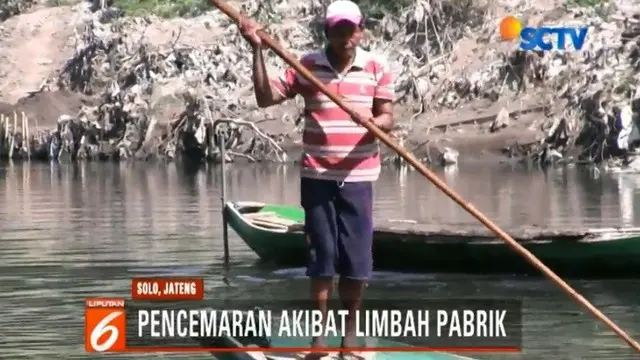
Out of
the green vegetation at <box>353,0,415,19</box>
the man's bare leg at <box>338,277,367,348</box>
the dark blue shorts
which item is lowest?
the man's bare leg at <box>338,277,367,348</box>

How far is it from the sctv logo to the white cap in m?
28.1

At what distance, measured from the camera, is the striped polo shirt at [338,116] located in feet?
27.9

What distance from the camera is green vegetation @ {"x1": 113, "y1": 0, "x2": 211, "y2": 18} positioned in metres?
43.2

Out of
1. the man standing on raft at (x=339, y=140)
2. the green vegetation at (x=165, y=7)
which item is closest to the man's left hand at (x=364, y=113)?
the man standing on raft at (x=339, y=140)

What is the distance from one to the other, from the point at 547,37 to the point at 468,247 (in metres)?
21.7

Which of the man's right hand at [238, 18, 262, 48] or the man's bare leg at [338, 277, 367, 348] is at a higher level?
the man's right hand at [238, 18, 262, 48]

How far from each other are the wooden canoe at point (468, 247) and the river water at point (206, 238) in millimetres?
227

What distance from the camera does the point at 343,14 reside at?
846 cm

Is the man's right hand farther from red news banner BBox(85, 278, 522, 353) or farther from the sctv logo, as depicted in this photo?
the sctv logo

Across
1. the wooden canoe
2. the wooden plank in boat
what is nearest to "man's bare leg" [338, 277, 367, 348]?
the wooden plank in boat

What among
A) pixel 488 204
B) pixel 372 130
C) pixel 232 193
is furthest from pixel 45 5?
pixel 372 130

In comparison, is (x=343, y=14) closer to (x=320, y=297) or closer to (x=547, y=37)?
(x=320, y=297)

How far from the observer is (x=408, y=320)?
11.8m

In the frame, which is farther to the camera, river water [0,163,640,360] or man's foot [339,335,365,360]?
river water [0,163,640,360]
